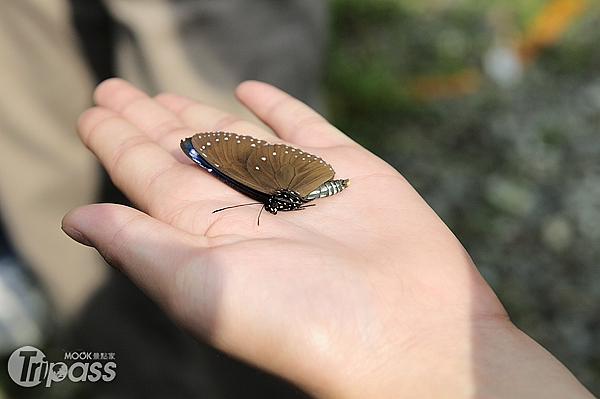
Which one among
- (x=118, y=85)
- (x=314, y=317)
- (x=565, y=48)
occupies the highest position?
(x=565, y=48)

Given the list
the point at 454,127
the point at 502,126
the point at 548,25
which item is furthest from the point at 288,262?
the point at 548,25

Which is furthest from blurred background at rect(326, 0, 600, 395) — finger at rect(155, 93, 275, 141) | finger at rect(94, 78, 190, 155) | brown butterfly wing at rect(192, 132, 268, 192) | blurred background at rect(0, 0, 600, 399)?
finger at rect(94, 78, 190, 155)

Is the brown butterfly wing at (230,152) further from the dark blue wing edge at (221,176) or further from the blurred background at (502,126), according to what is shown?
the blurred background at (502,126)

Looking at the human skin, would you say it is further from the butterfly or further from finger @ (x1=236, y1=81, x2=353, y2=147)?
finger @ (x1=236, y1=81, x2=353, y2=147)

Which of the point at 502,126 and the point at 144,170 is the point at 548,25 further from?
the point at 144,170

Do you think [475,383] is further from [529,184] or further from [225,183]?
[529,184]

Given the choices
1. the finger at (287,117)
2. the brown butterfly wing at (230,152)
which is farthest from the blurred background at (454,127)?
the brown butterfly wing at (230,152)

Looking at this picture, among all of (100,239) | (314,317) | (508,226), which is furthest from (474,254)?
(100,239)
